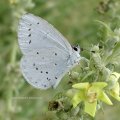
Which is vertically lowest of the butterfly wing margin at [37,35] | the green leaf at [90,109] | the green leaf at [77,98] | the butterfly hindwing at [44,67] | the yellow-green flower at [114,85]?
the green leaf at [90,109]

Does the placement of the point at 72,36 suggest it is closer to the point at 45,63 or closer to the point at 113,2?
the point at 113,2

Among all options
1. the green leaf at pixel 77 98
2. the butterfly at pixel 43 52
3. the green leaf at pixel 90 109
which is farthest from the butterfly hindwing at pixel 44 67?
the green leaf at pixel 90 109

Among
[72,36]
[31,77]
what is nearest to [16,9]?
[72,36]

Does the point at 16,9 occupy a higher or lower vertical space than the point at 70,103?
higher

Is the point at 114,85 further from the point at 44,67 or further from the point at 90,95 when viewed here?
the point at 44,67

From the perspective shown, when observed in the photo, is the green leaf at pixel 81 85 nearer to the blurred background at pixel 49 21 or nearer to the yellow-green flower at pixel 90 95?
the yellow-green flower at pixel 90 95

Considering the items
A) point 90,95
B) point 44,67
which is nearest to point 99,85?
point 90,95

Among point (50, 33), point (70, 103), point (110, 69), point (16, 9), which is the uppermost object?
point (16, 9)

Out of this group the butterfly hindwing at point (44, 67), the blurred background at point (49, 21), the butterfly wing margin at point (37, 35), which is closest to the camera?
the butterfly wing margin at point (37, 35)
